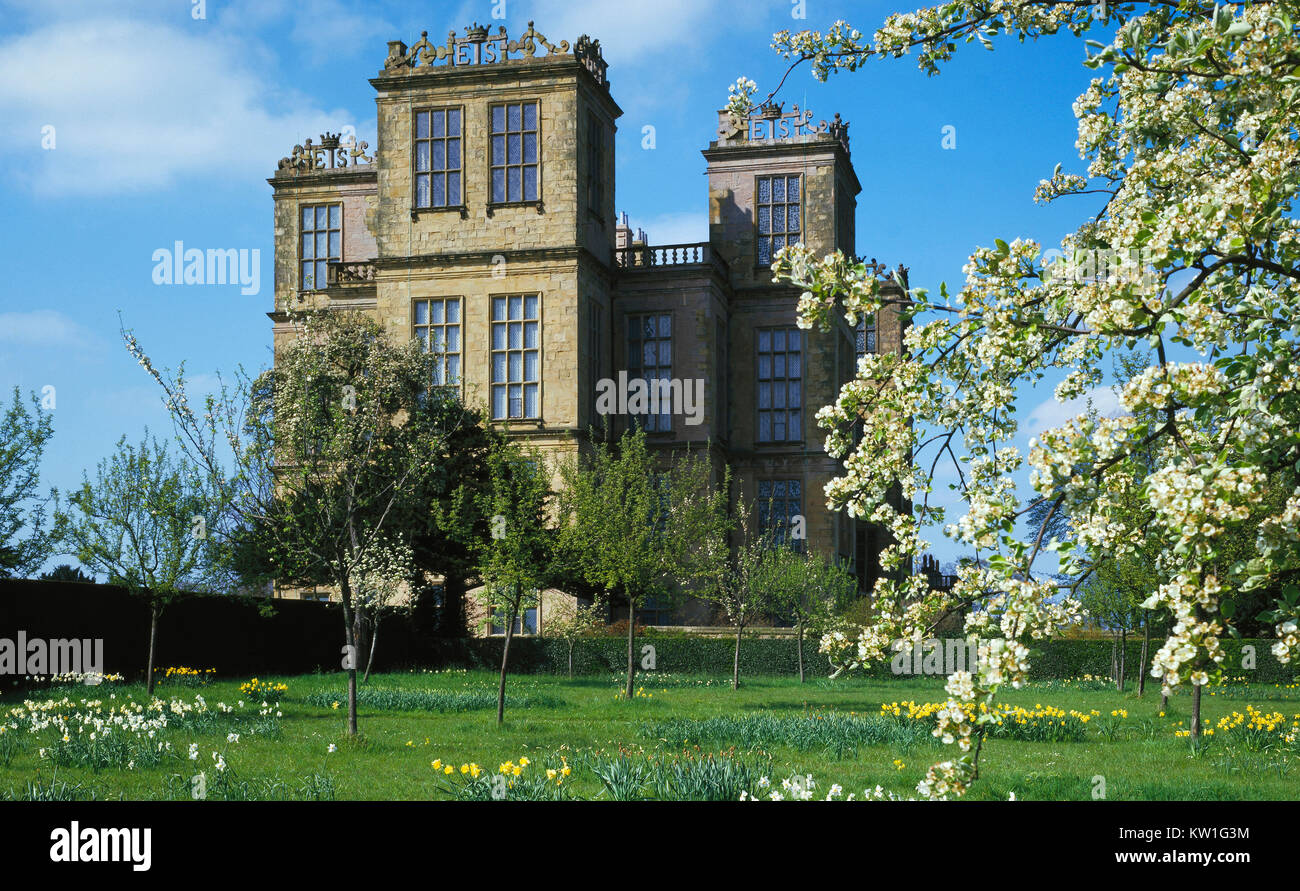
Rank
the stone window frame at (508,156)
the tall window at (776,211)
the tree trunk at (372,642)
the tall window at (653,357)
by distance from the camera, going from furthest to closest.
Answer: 1. the tall window at (776,211)
2. the tall window at (653,357)
3. the stone window frame at (508,156)
4. the tree trunk at (372,642)

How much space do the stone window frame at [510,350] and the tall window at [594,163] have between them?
3.18 metres

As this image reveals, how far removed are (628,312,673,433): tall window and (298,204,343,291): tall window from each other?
30.7ft

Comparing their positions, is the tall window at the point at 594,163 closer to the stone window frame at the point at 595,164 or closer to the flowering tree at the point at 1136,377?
the stone window frame at the point at 595,164

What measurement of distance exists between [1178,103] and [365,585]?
66.2ft

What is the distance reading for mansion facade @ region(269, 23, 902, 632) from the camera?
30078mm

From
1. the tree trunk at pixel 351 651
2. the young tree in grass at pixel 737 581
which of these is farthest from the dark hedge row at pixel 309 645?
the tree trunk at pixel 351 651

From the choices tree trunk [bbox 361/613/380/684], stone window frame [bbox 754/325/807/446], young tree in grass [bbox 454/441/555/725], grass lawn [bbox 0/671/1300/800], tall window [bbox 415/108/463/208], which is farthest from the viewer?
stone window frame [bbox 754/325/807/446]

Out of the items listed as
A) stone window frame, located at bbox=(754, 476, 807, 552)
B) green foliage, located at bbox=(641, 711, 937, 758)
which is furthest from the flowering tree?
stone window frame, located at bbox=(754, 476, 807, 552)

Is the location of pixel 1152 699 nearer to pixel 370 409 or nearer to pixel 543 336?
pixel 370 409

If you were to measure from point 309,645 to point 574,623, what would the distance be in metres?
5.69

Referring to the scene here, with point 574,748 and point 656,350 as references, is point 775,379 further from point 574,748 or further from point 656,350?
point 574,748

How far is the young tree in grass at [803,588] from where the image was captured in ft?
82.6

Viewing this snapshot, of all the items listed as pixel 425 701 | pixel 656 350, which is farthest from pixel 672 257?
pixel 425 701

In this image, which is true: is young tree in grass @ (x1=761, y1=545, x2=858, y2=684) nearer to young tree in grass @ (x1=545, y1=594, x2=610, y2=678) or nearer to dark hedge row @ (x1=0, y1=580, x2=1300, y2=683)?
dark hedge row @ (x1=0, y1=580, x2=1300, y2=683)
